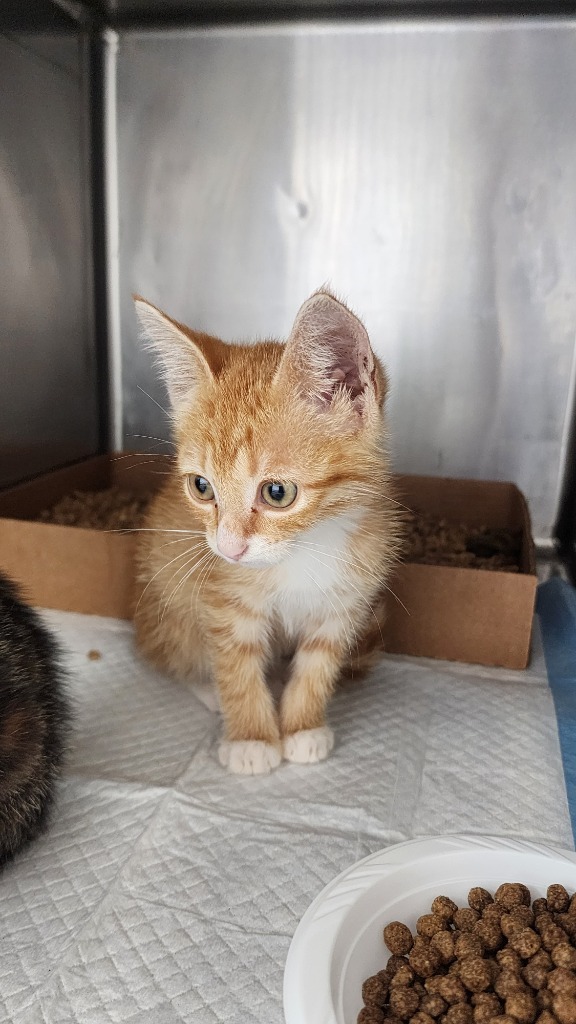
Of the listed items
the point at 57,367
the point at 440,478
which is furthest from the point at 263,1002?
the point at 57,367

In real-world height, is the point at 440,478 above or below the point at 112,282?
below

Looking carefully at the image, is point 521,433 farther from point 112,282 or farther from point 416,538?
point 112,282

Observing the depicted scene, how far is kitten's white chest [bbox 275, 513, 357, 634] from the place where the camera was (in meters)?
1.11

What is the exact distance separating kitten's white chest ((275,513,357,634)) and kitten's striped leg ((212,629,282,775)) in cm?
10

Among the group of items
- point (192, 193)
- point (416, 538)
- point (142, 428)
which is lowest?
point (416, 538)

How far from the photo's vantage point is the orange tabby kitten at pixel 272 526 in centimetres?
100

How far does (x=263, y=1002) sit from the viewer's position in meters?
0.76

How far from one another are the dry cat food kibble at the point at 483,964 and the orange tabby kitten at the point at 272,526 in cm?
44

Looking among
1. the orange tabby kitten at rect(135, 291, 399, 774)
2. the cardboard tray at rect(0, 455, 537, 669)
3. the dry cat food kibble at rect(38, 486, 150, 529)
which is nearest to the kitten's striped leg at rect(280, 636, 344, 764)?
the orange tabby kitten at rect(135, 291, 399, 774)

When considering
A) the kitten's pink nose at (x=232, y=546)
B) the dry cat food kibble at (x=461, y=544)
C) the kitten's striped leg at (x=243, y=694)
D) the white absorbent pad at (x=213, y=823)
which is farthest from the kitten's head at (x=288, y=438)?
the dry cat food kibble at (x=461, y=544)

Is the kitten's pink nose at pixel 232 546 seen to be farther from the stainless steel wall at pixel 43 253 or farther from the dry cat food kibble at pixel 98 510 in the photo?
the stainless steel wall at pixel 43 253

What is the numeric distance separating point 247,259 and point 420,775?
146cm

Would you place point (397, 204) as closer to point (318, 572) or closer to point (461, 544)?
point (461, 544)

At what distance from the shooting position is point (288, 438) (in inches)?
39.7
